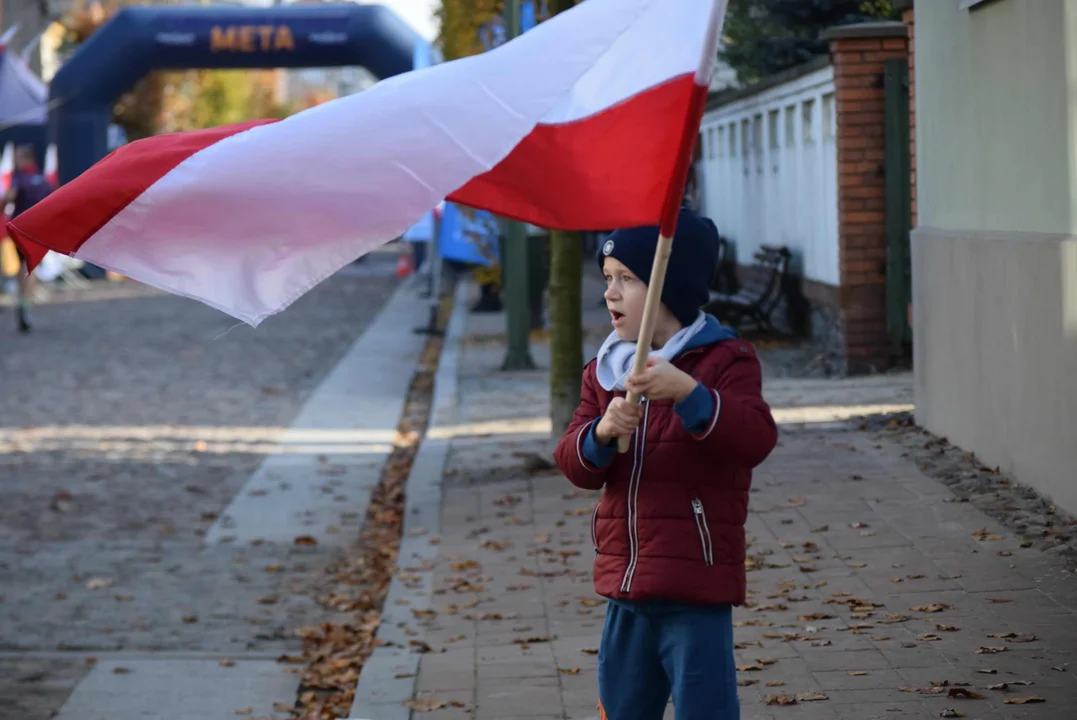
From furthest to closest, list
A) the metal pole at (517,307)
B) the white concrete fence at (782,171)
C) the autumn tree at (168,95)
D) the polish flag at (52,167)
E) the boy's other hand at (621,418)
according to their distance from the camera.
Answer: the autumn tree at (168,95), the polish flag at (52,167), the metal pole at (517,307), the white concrete fence at (782,171), the boy's other hand at (621,418)

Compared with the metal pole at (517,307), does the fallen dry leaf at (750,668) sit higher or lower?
lower

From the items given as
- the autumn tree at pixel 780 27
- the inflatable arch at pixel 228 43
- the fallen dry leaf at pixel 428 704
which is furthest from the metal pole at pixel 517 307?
the inflatable arch at pixel 228 43

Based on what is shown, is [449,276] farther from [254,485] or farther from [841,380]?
[254,485]

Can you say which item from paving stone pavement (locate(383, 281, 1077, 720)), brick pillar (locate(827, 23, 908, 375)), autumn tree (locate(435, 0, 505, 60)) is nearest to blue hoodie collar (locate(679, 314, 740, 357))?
paving stone pavement (locate(383, 281, 1077, 720))

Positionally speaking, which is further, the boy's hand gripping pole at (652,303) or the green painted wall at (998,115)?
the green painted wall at (998,115)

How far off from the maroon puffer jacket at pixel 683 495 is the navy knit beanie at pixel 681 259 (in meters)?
0.12

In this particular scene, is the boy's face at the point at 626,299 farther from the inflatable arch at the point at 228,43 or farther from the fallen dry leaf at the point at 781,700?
the inflatable arch at the point at 228,43

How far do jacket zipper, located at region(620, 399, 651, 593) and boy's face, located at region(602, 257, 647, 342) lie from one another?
0.17 meters

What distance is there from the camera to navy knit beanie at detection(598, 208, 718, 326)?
11.7 feet

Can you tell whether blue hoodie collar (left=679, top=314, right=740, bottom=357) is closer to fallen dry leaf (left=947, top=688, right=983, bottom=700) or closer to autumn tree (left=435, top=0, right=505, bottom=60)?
fallen dry leaf (left=947, top=688, right=983, bottom=700)

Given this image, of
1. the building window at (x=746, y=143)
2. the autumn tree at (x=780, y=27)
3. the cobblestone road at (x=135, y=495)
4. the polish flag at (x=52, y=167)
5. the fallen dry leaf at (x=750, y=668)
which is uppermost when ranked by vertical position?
the autumn tree at (x=780, y=27)

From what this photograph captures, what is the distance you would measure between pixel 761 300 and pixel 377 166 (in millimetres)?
13808

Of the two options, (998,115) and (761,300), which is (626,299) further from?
(761,300)

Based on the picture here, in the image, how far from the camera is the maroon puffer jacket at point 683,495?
139 inches
